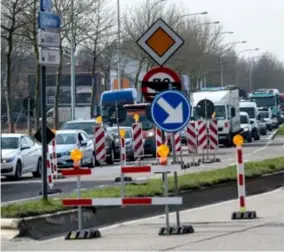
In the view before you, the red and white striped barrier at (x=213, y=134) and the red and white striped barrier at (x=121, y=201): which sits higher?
the red and white striped barrier at (x=213, y=134)

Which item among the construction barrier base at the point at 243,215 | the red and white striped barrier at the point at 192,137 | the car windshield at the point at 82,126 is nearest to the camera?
the construction barrier base at the point at 243,215

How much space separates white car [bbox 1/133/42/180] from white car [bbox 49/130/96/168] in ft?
12.0

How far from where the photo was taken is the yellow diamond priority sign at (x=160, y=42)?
15461 mm

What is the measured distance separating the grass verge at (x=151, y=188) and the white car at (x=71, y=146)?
7804 mm

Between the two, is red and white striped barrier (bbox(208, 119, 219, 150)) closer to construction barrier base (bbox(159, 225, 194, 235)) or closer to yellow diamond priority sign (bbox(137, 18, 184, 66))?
yellow diamond priority sign (bbox(137, 18, 184, 66))

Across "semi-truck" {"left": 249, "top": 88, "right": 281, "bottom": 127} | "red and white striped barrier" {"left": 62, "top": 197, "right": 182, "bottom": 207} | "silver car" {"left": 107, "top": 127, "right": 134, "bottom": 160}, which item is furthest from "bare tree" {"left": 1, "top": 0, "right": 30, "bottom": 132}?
"semi-truck" {"left": 249, "top": 88, "right": 281, "bottom": 127}

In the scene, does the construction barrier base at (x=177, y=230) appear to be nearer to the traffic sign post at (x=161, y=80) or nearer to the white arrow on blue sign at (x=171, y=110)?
the white arrow on blue sign at (x=171, y=110)

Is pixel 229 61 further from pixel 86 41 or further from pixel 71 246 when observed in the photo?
pixel 71 246

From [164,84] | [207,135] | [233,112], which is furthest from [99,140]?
[233,112]

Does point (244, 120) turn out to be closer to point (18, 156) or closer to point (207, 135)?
point (207, 135)

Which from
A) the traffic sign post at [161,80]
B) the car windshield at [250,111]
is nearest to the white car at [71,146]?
the traffic sign post at [161,80]

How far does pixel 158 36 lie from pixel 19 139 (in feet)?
51.2

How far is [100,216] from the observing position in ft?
55.9

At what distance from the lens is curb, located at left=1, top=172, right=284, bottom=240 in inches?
590
